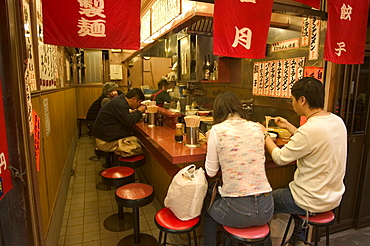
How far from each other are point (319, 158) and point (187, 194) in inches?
49.2

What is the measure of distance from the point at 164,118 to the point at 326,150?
2.60m

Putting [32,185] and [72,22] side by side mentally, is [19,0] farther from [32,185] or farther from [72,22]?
[32,185]

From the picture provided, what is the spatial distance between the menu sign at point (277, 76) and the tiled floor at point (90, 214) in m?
2.71

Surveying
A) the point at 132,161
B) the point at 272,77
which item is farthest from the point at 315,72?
the point at 132,161

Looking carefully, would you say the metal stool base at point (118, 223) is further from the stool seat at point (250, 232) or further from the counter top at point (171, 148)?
the stool seat at point (250, 232)

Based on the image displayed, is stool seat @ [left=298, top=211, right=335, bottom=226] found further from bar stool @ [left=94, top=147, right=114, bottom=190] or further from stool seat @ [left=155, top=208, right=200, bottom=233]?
bar stool @ [left=94, top=147, right=114, bottom=190]

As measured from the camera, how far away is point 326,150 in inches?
88.8

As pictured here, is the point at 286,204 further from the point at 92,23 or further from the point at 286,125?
the point at 92,23


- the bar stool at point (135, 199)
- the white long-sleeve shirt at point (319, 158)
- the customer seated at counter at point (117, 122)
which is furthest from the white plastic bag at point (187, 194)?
the customer seated at counter at point (117, 122)

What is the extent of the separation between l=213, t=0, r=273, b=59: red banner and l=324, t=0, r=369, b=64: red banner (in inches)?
33.5

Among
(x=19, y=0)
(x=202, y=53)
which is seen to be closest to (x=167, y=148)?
(x=19, y=0)

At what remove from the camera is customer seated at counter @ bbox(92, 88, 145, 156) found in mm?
4168

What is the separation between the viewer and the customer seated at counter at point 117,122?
4.17 meters

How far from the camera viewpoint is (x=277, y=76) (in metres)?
3.99
